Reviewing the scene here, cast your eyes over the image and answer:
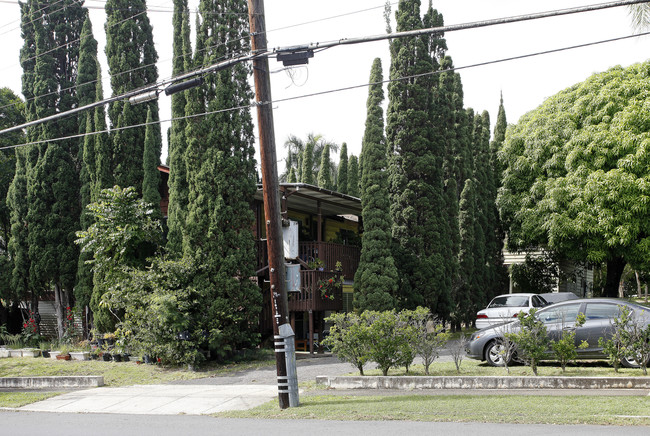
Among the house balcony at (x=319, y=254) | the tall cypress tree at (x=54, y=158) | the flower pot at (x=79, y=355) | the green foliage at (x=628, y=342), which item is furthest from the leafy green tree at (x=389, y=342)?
the tall cypress tree at (x=54, y=158)

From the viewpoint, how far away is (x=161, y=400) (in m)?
12.9

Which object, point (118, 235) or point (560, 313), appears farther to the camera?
point (118, 235)

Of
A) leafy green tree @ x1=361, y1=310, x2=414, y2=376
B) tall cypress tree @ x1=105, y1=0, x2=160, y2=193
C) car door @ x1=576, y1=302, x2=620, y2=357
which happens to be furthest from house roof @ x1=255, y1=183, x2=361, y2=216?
car door @ x1=576, y1=302, x2=620, y2=357

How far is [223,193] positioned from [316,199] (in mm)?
4371

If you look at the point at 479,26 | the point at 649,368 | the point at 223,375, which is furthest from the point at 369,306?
the point at 479,26

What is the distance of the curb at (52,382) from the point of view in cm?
1518

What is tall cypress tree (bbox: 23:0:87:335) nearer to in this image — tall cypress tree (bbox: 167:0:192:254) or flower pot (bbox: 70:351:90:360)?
flower pot (bbox: 70:351:90:360)

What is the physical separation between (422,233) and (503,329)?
32.4ft

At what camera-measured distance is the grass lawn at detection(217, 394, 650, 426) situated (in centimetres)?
895

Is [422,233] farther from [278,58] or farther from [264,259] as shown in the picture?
[278,58]

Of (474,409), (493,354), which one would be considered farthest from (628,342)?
(474,409)

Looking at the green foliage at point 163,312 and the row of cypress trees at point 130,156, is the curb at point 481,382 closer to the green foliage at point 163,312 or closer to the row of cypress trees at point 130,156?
the green foliage at point 163,312

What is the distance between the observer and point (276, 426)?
31.2 ft

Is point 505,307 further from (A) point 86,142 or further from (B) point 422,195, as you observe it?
(A) point 86,142
